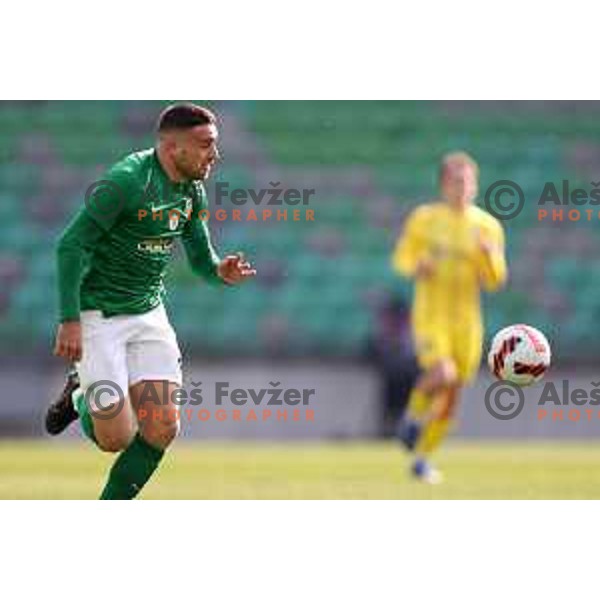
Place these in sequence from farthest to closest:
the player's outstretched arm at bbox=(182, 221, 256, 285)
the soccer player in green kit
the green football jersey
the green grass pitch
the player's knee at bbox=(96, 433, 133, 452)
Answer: the green grass pitch
the player's outstretched arm at bbox=(182, 221, 256, 285)
the player's knee at bbox=(96, 433, 133, 452)
the soccer player in green kit
the green football jersey

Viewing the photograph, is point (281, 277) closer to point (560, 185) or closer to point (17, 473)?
point (560, 185)

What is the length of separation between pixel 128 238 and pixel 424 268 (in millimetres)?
3439

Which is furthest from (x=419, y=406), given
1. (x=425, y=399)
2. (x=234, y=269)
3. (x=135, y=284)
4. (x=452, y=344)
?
(x=135, y=284)

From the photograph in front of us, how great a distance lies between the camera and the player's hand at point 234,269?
6152mm

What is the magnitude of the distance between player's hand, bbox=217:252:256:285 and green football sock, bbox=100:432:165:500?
0.70 m

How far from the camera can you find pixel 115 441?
20.0 feet

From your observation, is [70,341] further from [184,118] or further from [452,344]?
[452,344]

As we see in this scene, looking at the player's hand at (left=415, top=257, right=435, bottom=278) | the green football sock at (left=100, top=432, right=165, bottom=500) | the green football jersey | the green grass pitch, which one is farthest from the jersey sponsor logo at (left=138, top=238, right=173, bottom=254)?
the player's hand at (left=415, top=257, right=435, bottom=278)

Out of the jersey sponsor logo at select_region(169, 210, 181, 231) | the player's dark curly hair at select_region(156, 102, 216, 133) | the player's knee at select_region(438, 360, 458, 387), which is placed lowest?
the player's knee at select_region(438, 360, 458, 387)

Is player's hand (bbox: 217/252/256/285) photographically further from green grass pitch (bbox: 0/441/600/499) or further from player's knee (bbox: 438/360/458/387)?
player's knee (bbox: 438/360/458/387)

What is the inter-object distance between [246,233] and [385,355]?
1.97 m

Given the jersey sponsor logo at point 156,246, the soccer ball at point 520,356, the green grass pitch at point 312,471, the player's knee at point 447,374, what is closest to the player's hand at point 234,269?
the jersey sponsor logo at point 156,246

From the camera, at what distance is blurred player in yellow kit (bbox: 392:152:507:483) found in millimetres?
9117

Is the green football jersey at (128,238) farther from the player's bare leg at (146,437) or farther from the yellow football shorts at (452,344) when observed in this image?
the yellow football shorts at (452,344)
